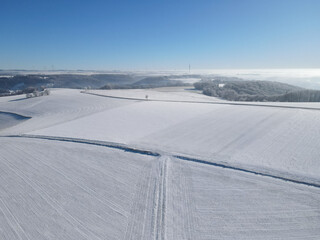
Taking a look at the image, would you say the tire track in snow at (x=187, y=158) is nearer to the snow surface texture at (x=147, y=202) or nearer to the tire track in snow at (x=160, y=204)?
the snow surface texture at (x=147, y=202)

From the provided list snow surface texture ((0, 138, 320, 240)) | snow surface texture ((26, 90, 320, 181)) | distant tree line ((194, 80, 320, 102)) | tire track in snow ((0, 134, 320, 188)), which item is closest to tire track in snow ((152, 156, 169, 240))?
snow surface texture ((0, 138, 320, 240))

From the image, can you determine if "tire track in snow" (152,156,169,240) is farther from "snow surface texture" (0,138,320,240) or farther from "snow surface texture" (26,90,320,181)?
"snow surface texture" (26,90,320,181)

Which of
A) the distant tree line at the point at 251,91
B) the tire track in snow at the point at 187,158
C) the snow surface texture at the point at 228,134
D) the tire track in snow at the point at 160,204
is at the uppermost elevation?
the distant tree line at the point at 251,91

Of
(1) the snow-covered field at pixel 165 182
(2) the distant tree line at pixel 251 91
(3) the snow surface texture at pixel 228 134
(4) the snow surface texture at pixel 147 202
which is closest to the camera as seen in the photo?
(4) the snow surface texture at pixel 147 202

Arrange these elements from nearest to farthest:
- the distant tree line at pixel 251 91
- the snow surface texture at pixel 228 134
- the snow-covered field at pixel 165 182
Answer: the snow-covered field at pixel 165 182
the snow surface texture at pixel 228 134
the distant tree line at pixel 251 91

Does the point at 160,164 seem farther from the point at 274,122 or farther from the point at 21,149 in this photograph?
the point at 274,122

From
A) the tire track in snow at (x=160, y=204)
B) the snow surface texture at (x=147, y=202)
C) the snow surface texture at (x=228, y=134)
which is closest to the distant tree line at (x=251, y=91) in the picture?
the snow surface texture at (x=228, y=134)

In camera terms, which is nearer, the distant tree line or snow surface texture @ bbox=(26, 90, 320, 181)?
snow surface texture @ bbox=(26, 90, 320, 181)

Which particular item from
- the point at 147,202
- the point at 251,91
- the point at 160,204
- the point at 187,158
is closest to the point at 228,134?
the point at 187,158

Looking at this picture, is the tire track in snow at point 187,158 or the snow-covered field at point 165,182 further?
the tire track in snow at point 187,158
